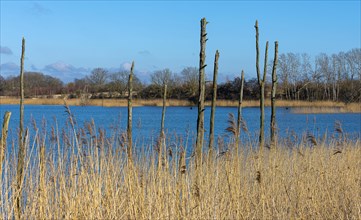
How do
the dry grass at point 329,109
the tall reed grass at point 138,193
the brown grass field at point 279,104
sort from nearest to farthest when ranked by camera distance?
the tall reed grass at point 138,193 < the dry grass at point 329,109 < the brown grass field at point 279,104

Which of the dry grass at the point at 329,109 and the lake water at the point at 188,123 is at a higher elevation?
the dry grass at the point at 329,109

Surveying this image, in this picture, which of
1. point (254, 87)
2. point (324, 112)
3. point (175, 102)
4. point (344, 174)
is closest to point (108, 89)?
point (175, 102)

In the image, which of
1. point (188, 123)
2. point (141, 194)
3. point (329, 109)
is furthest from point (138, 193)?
point (329, 109)

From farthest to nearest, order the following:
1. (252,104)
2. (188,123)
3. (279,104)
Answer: (252,104) < (279,104) < (188,123)

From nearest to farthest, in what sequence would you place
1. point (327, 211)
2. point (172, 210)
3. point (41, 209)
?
point (41, 209)
point (172, 210)
point (327, 211)

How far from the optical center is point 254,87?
42750 mm

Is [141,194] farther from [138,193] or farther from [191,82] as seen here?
[191,82]

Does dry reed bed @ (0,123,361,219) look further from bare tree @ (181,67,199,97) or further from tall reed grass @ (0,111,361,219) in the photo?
bare tree @ (181,67,199,97)

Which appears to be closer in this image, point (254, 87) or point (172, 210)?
point (172, 210)

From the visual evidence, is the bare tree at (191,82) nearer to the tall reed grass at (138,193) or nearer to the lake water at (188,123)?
the lake water at (188,123)

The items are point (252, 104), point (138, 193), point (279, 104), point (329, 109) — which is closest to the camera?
point (138, 193)

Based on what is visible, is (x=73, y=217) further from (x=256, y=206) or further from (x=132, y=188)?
(x=256, y=206)

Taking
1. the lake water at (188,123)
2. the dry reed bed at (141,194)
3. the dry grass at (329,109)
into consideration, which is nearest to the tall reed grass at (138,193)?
the dry reed bed at (141,194)

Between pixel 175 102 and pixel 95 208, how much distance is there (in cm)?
4330
